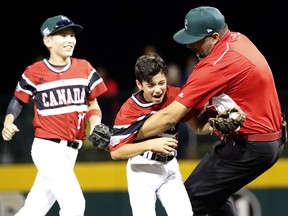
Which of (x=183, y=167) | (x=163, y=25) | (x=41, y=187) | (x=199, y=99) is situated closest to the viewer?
(x=199, y=99)

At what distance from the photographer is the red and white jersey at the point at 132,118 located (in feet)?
18.1

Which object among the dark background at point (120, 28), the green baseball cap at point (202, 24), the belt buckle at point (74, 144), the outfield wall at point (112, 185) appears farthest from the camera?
the dark background at point (120, 28)

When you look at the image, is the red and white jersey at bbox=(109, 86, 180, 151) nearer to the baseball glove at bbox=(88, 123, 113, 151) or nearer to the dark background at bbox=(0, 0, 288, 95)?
the baseball glove at bbox=(88, 123, 113, 151)

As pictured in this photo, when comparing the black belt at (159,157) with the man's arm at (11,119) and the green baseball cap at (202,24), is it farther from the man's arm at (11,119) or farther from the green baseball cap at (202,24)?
the man's arm at (11,119)

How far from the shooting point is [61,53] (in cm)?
630

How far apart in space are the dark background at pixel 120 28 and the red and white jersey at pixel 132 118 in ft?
26.0

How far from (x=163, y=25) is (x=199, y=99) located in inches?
353

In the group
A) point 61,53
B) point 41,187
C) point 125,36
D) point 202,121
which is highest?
point 61,53

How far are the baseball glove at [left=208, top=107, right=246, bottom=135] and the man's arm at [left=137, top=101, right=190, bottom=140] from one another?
0.21 meters

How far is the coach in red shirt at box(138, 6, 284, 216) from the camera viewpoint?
529 cm

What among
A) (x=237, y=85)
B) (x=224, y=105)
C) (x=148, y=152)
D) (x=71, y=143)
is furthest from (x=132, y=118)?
(x=71, y=143)

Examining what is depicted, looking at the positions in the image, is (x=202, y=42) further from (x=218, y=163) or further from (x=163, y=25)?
(x=163, y=25)

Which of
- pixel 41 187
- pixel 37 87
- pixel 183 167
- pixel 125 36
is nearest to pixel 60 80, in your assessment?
pixel 37 87

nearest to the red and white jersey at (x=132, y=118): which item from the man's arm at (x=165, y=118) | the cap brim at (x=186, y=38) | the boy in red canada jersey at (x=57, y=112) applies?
the man's arm at (x=165, y=118)
